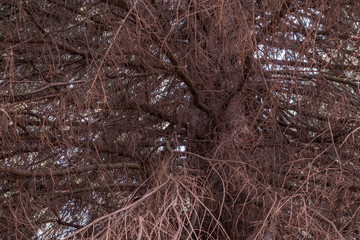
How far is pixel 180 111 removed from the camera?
527 centimetres

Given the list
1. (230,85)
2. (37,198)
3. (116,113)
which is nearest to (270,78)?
(230,85)

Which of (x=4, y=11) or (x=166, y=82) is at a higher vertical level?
(x=4, y=11)

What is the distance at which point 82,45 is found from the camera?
5.21 meters

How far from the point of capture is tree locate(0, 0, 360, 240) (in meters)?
4.04

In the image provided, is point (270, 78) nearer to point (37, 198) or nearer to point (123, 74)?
point (123, 74)

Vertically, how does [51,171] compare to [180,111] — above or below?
below

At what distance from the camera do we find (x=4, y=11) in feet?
16.6

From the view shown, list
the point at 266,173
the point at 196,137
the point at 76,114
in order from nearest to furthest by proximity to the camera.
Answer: the point at 76,114 < the point at 266,173 < the point at 196,137

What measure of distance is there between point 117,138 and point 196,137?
0.86 m

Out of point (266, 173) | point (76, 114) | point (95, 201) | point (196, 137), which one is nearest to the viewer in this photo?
point (76, 114)

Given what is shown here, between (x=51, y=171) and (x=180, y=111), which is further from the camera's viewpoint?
(x=180, y=111)

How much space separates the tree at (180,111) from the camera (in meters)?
4.04

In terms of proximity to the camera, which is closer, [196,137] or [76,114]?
[76,114]

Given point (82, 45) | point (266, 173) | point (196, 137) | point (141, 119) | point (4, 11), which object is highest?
point (4, 11)
